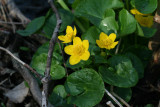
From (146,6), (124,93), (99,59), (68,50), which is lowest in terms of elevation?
(124,93)

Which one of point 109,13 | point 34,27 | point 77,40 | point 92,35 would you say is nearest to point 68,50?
point 77,40

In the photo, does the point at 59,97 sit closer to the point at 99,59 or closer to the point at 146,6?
the point at 99,59

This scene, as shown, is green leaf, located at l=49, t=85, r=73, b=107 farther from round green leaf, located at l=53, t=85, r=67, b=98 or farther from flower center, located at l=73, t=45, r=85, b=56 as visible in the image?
flower center, located at l=73, t=45, r=85, b=56

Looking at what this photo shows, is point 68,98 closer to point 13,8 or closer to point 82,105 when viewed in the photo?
point 82,105

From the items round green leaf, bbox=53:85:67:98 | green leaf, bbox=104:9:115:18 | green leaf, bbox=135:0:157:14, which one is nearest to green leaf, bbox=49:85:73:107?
round green leaf, bbox=53:85:67:98

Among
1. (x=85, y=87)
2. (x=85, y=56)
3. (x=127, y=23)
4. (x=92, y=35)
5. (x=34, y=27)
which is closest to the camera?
(x=85, y=56)
